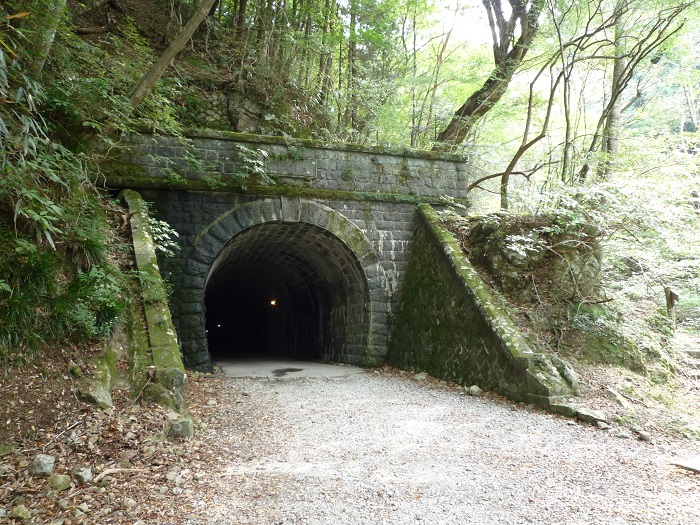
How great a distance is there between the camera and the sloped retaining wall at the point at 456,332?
541 cm

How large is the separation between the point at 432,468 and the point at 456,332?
3502mm

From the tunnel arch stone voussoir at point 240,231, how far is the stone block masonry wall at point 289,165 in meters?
0.48

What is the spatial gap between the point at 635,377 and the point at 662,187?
2866 millimetres

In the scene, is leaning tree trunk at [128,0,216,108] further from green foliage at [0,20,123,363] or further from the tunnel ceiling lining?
the tunnel ceiling lining

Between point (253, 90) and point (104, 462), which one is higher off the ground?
point (253, 90)

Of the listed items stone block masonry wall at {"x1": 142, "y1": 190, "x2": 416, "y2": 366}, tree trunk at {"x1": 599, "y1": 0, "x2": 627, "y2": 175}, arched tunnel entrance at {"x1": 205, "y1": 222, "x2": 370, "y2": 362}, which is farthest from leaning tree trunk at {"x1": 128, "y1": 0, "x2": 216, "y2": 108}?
tree trunk at {"x1": 599, "y1": 0, "x2": 627, "y2": 175}

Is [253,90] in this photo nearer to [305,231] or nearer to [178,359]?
[305,231]

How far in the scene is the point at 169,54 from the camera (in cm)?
541

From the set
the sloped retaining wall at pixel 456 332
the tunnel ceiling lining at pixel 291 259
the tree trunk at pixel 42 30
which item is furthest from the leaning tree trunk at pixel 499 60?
the tree trunk at pixel 42 30

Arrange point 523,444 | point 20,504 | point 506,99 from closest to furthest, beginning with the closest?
point 20,504
point 523,444
point 506,99

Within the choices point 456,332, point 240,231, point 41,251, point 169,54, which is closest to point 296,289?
point 240,231

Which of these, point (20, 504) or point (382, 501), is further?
point (382, 501)

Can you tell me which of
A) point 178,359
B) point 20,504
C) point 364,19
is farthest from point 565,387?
point 364,19

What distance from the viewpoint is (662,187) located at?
6.67m
